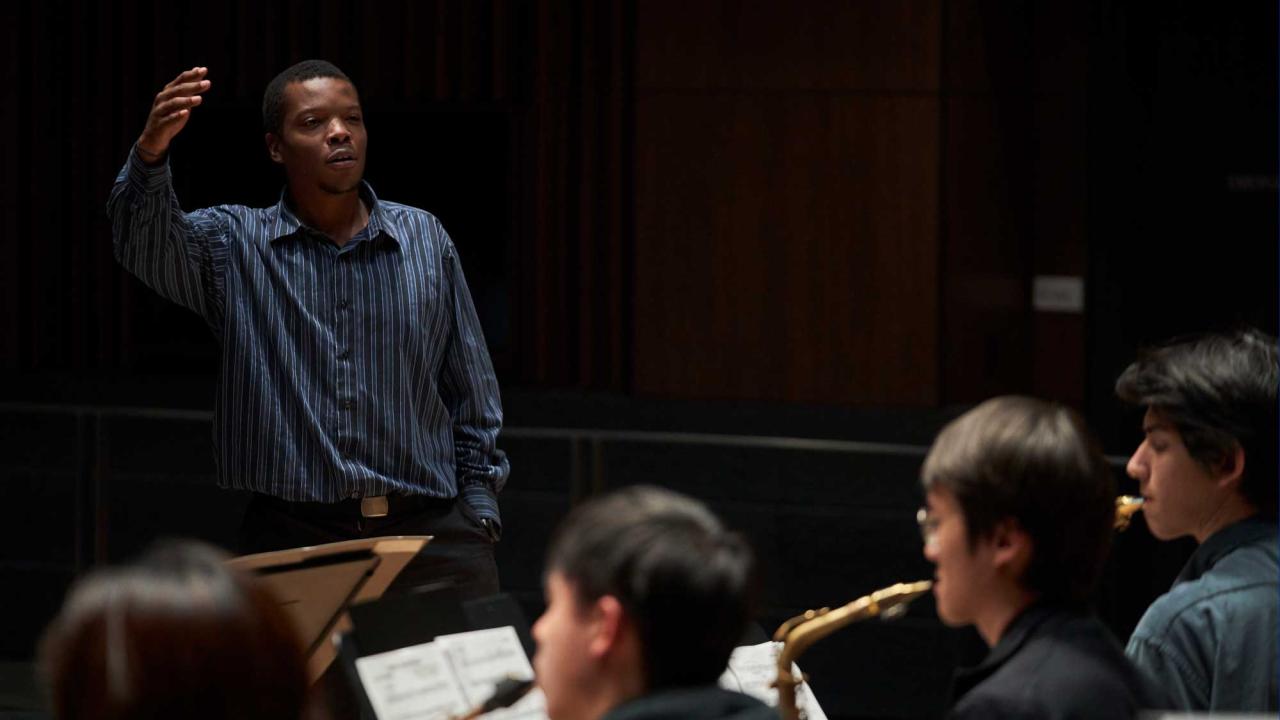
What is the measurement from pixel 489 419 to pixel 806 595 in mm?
1628

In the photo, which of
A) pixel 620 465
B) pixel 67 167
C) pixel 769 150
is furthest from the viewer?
pixel 67 167

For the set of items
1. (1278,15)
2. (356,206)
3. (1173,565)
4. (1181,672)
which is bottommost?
(1173,565)

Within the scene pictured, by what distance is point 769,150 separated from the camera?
630 centimetres

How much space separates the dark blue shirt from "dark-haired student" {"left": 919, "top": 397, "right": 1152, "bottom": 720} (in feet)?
1.28

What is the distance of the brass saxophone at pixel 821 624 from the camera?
84.7 inches

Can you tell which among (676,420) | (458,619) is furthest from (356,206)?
(676,420)

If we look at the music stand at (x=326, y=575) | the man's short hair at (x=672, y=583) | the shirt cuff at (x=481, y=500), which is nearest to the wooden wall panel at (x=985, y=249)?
the shirt cuff at (x=481, y=500)

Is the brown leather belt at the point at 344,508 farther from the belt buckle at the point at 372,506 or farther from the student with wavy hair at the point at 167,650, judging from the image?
the student with wavy hair at the point at 167,650

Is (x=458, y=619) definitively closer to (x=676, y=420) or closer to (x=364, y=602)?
(x=364, y=602)

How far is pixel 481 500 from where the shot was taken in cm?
303

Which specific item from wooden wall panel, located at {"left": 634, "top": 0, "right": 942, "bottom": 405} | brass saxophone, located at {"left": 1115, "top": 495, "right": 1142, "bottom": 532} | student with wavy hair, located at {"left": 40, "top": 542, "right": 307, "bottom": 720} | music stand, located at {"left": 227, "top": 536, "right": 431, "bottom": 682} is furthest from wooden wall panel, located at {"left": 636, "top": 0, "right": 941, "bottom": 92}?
student with wavy hair, located at {"left": 40, "top": 542, "right": 307, "bottom": 720}

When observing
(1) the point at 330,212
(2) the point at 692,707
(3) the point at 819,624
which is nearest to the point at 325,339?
(1) the point at 330,212

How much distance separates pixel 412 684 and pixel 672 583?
66 centimetres

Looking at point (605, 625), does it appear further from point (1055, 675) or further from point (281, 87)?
point (281, 87)
